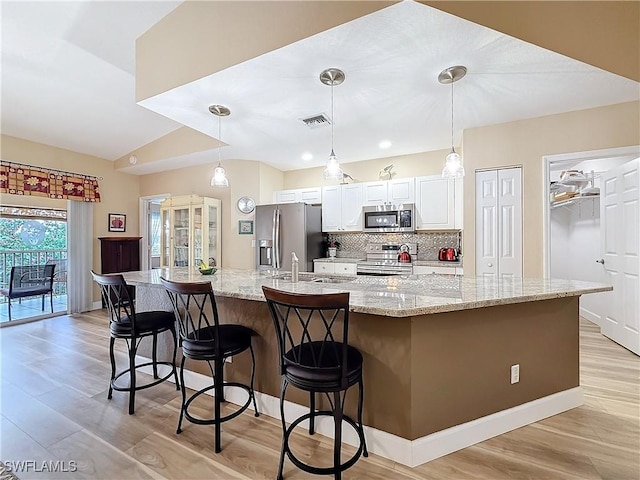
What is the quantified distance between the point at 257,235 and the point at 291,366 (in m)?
3.67

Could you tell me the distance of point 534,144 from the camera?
11.1 feet

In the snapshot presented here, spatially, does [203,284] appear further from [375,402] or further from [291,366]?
[375,402]

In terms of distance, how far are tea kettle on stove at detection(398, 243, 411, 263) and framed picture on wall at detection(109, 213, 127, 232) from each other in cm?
522

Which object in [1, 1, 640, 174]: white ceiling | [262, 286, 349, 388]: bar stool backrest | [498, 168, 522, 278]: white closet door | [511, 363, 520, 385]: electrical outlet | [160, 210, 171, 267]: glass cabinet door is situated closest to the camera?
[262, 286, 349, 388]: bar stool backrest

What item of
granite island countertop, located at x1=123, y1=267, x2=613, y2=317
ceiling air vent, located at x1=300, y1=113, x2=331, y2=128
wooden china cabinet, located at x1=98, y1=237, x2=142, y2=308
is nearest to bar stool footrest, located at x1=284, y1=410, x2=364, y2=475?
granite island countertop, located at x1=123, y1=267, x2=613, y2=317

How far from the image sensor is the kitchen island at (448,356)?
171 centimetres

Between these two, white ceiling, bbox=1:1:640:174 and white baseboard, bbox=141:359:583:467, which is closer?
white baseboard, bbox=141:359:583:467

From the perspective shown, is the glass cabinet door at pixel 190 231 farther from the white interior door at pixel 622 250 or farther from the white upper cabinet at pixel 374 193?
the white interior door at pixel 622 250

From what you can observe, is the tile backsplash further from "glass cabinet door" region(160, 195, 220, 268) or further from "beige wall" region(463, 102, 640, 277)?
"glass cabinet door" region(160, 195, 220, 268)

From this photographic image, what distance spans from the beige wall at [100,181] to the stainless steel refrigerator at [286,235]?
3.01 m

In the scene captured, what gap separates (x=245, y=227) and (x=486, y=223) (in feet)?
11.8

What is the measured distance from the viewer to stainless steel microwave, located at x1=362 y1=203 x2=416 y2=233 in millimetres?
4344

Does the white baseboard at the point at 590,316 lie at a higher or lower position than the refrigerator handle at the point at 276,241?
lower

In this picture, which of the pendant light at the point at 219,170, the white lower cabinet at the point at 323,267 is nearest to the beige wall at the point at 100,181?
the pendant light at the point at 219,170
